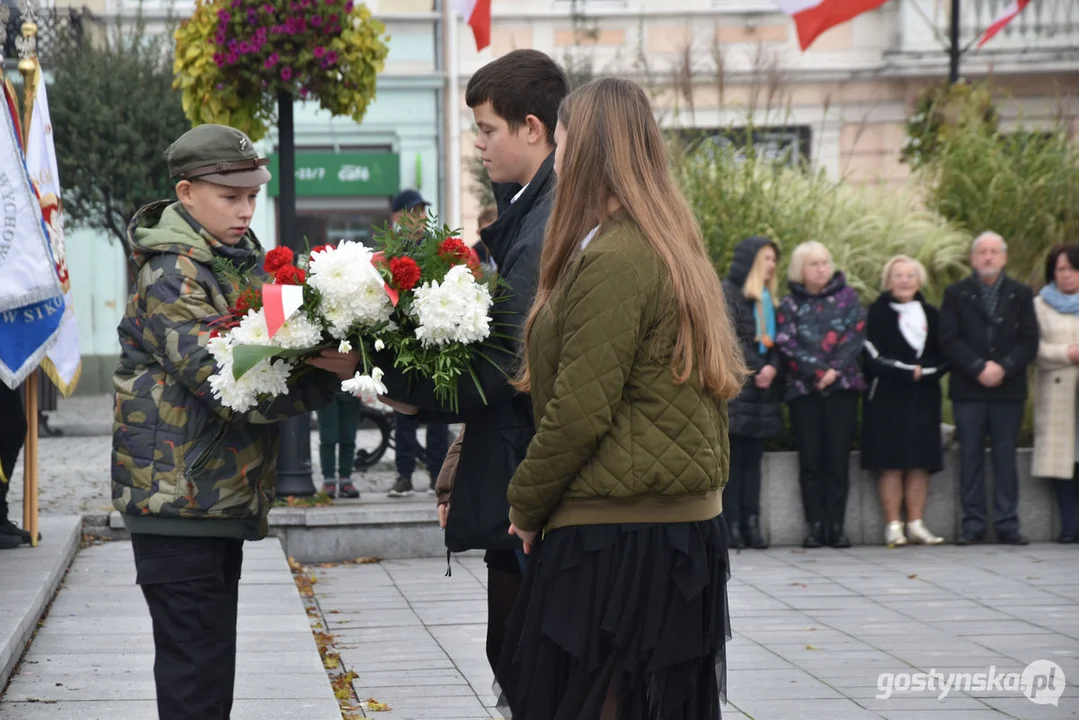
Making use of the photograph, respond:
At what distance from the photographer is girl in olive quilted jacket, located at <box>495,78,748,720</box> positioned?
3375mm

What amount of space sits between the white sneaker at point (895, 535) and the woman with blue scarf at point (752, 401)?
841 mm

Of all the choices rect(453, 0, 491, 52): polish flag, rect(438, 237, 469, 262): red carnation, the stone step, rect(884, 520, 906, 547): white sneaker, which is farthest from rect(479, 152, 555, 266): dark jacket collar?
rect(453, 0, 491, 52): polish flag

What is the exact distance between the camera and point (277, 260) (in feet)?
12.5

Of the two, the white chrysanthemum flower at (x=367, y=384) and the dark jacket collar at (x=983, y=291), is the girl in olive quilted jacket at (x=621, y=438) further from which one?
the dark jacket collar at (x=983, y=291)

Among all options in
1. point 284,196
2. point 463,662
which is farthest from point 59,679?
point 284,196

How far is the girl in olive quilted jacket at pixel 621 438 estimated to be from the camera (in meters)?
3.38

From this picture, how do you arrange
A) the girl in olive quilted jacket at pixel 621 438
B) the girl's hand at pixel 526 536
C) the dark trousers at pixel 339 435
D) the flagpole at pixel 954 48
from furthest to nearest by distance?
1. the flagpole at pixel 954 48
2. the dark trousers at pixel 339 435
3. the girl's hand at pixel 526 536
4. the girl in olive quilted jacket at pixel 621 438

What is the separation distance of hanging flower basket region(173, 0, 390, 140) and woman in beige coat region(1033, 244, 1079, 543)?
485 centimetres

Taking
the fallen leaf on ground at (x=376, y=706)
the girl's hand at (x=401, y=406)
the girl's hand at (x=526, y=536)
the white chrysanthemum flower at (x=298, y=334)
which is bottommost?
the fallen leaf on ground at (x=376, y=706)

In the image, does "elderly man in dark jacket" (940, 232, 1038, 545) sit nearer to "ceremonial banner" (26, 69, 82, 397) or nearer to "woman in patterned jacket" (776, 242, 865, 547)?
"woman in patterned jacket" (776, 242, 865, 547)

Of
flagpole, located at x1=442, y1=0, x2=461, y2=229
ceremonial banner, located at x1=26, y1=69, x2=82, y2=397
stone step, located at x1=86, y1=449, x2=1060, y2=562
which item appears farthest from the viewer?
flagpole, located at x1=442, y1=0, x2=461, y2=229

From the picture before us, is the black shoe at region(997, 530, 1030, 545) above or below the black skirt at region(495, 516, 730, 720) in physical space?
below

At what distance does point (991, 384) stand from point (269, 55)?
5.18 meters

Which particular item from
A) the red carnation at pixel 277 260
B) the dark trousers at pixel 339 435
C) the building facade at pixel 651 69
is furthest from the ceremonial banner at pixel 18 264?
the building facade at pixel 651 69
